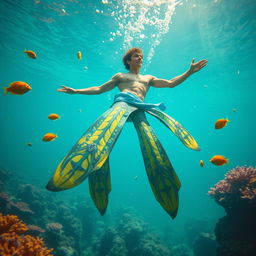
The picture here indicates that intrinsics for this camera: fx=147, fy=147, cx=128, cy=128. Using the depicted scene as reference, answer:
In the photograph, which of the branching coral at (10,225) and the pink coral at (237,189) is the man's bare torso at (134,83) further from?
the pink coral at (237,189)

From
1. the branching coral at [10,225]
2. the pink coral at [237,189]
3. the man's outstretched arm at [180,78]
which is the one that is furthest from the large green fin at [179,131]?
the branching coral at [10,225]

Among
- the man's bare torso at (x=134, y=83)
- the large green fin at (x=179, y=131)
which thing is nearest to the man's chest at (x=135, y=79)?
the man's bare torso at (x=134, y=83)

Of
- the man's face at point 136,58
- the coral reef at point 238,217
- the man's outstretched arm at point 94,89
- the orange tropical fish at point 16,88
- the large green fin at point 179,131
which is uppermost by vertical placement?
the orange tropical fish at point 16,88

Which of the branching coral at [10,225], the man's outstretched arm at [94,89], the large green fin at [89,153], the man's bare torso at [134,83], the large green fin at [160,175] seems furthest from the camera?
the man's bare torso at [134,83]

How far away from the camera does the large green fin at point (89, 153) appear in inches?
64.0

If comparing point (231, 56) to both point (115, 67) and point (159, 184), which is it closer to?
point (115, 67)

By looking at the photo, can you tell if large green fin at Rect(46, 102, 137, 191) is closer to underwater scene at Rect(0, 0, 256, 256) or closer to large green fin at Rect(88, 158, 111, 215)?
underwater scene at Rect(0, 0, 256, 256)

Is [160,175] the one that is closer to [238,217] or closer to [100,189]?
[100,189]

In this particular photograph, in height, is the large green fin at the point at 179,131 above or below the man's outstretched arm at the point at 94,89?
below

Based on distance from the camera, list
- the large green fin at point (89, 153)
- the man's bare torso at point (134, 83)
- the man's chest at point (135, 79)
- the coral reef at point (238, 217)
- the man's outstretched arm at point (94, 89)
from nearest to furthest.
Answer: the large green fin at point (89, 153) < the man's outstretched arm at point (94, 89) < the man's bare torso at point (134, 83) < the man's chest at point (135, 79) < the coral reef at point (238, 217)

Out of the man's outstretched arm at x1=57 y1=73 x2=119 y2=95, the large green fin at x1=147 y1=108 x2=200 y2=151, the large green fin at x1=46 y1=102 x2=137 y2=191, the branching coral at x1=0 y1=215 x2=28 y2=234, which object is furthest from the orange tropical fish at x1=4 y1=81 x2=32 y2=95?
the large green fin at x1=147 y1=108 x2=200 y2=151

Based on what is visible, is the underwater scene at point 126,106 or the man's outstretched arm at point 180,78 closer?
the underwater scene at point 126,106

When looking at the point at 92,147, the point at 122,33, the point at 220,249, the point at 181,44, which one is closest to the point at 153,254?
the point at 220,249

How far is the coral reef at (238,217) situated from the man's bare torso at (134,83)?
13.8 ft
